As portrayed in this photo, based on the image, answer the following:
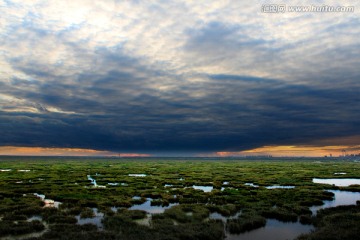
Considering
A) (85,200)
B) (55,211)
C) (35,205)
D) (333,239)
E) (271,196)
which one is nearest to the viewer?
(333,239)

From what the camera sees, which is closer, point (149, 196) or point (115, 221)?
point (115, 221)

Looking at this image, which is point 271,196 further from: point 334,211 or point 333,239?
point 333,239

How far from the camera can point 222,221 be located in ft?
62.7

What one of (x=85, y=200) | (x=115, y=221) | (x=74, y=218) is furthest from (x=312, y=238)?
(x=85, y=200)

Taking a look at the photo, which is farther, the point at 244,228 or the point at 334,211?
the point at 334,211

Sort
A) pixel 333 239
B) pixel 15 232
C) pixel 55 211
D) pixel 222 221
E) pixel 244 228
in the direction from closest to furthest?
pixel 333 239, pixel 15 232, pixel 244 228, pixel 222 221, pixel 55 211

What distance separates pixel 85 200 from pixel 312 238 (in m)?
18.7

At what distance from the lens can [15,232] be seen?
16.0 metres

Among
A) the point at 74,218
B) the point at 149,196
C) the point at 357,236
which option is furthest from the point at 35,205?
the point at 357,236

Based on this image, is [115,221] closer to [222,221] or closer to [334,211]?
[222,221]

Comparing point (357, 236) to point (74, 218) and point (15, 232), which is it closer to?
point (74, 218)

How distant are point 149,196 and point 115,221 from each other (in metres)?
12.4

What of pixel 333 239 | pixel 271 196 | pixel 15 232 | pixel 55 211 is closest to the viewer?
pixel 333 239

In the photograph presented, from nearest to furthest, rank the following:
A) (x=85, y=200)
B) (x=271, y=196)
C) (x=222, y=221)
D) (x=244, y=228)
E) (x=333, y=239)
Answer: (x=333, y=239), (x=244, y=228), (x=222, y=221), (x=85, y=200), (x=271, y=196)
